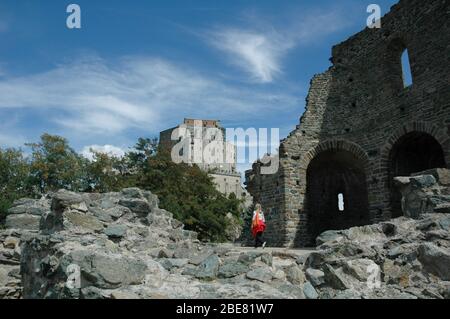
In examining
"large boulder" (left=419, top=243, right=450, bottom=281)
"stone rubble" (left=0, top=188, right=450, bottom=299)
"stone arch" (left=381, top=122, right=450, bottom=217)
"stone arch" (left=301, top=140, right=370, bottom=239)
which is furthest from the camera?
"stone arch" (left=301, top=140, right=370, bottom=239)

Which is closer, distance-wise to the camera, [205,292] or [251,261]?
[205,292]

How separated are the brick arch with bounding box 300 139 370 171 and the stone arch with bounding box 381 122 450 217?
98 centimetres

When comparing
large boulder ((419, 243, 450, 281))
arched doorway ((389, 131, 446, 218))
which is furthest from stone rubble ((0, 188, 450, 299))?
arched doorway ((389, 131, 446, 218))

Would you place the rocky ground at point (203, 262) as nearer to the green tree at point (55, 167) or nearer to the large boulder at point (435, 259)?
the large boulder at point (435, 259)

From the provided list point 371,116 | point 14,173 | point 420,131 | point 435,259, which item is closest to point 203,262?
point 435,259

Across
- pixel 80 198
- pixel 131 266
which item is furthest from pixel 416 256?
pixel 80 198

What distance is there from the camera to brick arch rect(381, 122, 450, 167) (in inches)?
407

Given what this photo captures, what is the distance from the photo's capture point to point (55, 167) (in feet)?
99.3

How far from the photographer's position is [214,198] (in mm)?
24750

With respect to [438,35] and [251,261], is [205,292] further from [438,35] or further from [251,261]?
[438,35]

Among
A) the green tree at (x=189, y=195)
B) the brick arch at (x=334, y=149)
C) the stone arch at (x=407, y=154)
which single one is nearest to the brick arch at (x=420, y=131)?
the stone arch at (x=407, y=154)

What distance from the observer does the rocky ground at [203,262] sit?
404 centimetres

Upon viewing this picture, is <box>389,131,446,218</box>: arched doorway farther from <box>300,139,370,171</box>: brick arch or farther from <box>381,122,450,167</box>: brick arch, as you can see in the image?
<box>300,139,370,171</box>: brick arch
